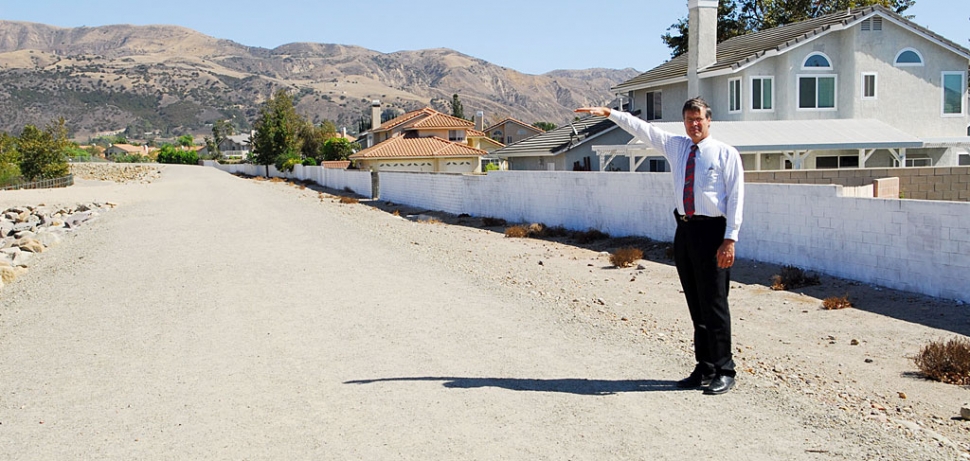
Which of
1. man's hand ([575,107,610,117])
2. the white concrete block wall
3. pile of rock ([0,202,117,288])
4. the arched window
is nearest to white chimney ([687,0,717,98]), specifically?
the arched window

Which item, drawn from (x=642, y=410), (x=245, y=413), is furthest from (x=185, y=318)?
(x=642, y=410)

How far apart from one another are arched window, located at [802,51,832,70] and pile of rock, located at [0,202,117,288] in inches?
1066

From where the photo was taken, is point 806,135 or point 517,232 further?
point 806,135

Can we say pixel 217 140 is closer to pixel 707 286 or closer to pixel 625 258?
pixel 625 258

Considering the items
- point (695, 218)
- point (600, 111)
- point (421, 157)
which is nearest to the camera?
point (695, 218)

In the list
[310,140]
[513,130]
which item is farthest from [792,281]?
[310,140]

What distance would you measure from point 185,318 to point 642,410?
21.9ft

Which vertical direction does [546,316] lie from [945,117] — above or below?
below

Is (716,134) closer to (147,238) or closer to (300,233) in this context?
(300,233)

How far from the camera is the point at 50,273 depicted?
17.1m

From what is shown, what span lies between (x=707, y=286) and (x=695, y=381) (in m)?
0.86

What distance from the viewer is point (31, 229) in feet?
106

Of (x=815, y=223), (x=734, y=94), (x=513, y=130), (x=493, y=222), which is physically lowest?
(x=493, y=222)

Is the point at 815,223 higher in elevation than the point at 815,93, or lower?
lower
